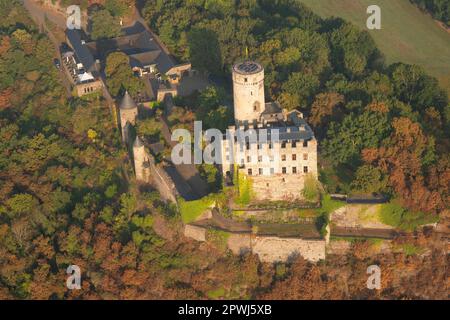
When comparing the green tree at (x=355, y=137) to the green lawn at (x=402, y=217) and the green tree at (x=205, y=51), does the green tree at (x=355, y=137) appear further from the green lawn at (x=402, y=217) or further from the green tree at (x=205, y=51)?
the green tree at (x=205, y=51)

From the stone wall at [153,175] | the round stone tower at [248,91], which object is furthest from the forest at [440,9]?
the stone wall at [153,175]

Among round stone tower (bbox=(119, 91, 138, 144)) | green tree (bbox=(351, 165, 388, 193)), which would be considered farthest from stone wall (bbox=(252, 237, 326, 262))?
round stone tower (bbox=(119, 91, 138, 144))

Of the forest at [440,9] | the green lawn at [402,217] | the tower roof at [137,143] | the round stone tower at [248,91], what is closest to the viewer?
the green lawn at [402,217]

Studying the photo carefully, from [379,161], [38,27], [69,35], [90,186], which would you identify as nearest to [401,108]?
Answer: [379,161]

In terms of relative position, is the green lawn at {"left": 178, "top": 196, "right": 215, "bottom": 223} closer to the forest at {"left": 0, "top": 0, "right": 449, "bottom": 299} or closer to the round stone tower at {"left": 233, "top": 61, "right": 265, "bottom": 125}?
the forest at {"left": 0, "top": 0, "right": 449, "bottom": 299}

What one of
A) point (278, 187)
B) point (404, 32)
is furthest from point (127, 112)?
point (404, 32)

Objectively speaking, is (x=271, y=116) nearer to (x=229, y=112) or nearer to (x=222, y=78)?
(x=229, y=112)
